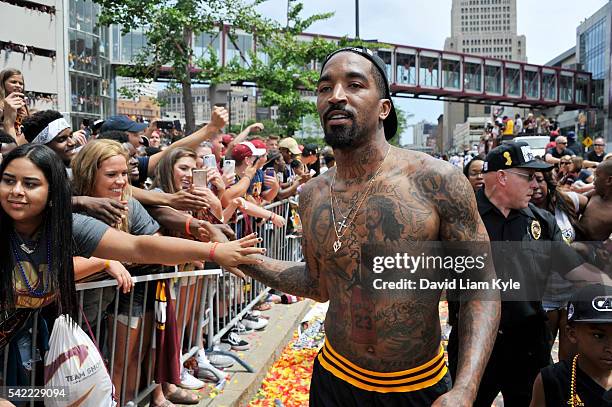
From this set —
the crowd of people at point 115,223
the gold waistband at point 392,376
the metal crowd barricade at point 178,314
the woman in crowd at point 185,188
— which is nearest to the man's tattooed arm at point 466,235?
the gold waistband at point 392,376

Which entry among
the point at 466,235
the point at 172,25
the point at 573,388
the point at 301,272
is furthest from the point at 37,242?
the point at 172,25

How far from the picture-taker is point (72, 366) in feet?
9.17

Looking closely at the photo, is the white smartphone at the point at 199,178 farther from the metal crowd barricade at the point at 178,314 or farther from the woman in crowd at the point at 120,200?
the metal crowd barricade at the point at 178,314

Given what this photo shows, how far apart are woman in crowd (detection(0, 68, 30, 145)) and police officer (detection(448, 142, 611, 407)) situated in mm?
4190

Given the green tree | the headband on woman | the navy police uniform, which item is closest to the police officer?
the navy police uniform

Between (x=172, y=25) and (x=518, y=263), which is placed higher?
(x=172, y=25)

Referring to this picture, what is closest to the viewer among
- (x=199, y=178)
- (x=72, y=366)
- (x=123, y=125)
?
(x=72, y=366)

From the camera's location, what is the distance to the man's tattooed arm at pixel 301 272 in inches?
111

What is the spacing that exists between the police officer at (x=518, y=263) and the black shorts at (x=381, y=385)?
1.40 m

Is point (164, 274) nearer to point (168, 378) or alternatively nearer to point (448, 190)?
point (168, 378)

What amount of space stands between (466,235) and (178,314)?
3133 millimetres

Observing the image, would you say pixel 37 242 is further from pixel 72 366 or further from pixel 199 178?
pixel 199 178

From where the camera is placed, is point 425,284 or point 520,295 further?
point 520,295

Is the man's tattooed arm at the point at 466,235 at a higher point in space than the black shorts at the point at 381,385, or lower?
higher
